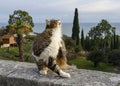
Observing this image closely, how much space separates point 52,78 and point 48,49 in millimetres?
346

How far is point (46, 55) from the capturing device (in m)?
2.98

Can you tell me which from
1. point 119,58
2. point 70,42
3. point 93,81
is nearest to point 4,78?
point 93,81

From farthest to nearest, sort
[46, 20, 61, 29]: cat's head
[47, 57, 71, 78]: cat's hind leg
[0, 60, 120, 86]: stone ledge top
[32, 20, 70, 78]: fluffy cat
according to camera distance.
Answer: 1. [46, 20, 61, 29]: cat's head
2. [32, 20, 70, 78]: fluffy cat
3. [47, 57, 71, 78]: cat's hind leg
4. [0, 60, 120, 86]: stone ledge top

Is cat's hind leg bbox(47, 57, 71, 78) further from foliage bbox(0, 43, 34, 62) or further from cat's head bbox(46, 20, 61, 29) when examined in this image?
foliage bbox(0, 43, 34, 62)

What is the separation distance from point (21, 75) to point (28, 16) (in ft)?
92.3

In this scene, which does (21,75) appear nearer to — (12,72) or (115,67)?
(12,72)

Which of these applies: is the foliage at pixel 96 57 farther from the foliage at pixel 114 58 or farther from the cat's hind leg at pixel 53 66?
the cat's hind leg at pixel 53 66

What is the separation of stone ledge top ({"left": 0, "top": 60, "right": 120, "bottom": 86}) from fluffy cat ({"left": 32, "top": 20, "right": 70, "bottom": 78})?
3.7 inches

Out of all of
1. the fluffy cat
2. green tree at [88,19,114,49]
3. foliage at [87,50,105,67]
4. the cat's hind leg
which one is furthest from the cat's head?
green tree at [88,19,114,49]

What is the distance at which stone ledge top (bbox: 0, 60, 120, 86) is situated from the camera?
101 inches

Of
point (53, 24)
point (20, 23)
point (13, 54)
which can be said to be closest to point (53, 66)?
point (53, 24)

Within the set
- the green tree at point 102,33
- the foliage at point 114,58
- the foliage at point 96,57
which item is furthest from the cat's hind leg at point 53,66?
the green tree at point 102,33

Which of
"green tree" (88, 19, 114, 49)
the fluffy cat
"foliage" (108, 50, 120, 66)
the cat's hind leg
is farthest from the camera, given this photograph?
"green tree" (88, 19, 114, 49)

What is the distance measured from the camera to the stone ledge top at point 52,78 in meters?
2.56
